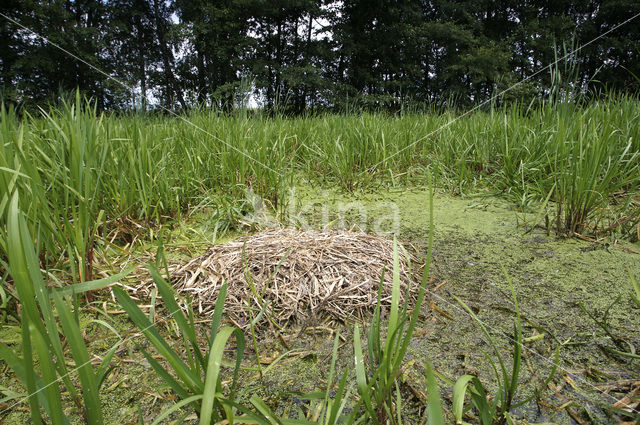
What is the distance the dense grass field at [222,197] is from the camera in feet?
1.34

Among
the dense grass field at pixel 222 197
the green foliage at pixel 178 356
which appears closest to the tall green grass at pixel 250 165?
the dense grass field at pixel 222 197

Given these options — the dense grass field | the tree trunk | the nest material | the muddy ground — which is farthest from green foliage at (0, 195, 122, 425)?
the tree trunk

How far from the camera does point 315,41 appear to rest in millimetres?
11547

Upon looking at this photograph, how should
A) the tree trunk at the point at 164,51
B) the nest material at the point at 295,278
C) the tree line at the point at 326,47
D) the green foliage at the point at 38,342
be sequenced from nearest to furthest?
the green foliage at the point at 38,342 → the nest material at the point at 295,278 → the tree line at the point at 326,47 → the tree trunk at the point at 164,51

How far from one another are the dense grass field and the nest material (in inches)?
3.6

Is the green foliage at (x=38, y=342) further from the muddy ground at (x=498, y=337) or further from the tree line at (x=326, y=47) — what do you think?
the tree line at (x=326, y=47)

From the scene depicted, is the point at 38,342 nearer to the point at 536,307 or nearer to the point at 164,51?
the point at 536,307

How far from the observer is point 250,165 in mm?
1619

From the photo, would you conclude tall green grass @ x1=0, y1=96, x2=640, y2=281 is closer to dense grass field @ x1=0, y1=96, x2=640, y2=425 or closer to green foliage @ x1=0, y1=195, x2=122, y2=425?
dense grass field @ x1=0, y1=96, x2=640, y2=425

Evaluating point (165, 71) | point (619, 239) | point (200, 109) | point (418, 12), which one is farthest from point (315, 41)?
point (619, 239)

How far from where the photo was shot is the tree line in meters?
8.93

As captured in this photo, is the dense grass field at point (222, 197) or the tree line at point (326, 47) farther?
the tree line at point (326, 47)

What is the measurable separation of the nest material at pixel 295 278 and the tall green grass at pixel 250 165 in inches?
12.2

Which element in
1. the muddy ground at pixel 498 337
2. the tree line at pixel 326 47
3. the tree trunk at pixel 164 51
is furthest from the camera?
the tree trunk at pixel 164 51
